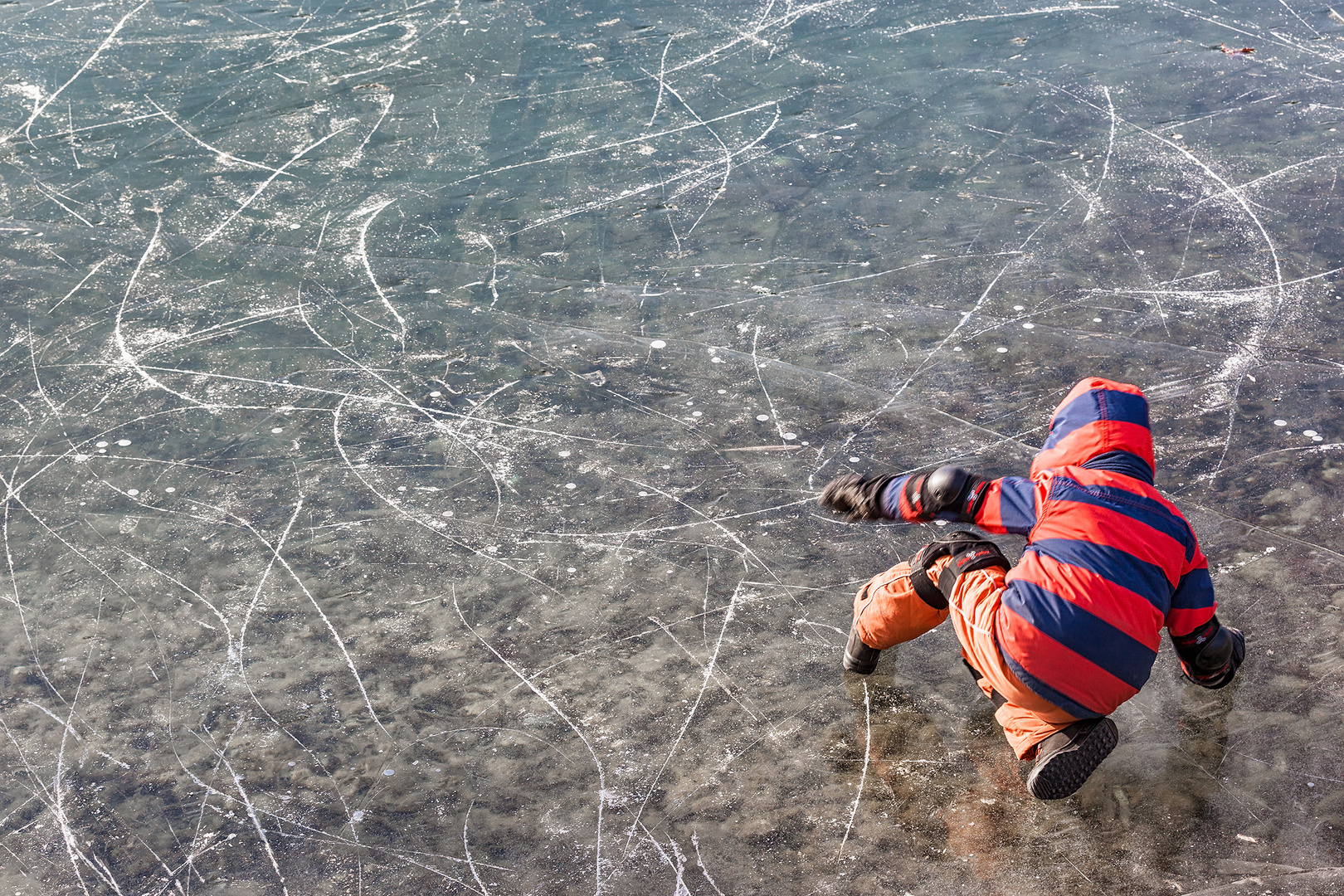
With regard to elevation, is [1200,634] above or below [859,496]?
below

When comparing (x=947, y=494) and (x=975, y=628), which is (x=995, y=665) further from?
(x=947, y=494)

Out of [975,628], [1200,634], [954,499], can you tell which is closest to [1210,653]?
[1200,634]

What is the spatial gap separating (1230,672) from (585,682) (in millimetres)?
1719

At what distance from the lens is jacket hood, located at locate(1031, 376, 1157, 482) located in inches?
92.5

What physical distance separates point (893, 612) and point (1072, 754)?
1.78 feet

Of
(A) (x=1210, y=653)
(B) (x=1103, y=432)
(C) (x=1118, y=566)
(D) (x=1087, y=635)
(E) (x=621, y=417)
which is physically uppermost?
(B) (x=1103, y=432)

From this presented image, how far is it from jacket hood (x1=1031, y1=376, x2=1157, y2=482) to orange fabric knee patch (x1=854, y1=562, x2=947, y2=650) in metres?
0.43

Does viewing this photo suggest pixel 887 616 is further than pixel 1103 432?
Yes

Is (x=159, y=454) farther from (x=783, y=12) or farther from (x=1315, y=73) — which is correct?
(x=1315, y=73)

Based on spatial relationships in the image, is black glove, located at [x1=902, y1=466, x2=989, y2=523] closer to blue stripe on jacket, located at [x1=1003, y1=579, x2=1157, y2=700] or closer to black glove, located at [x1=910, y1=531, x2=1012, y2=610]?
black glove, located at [x1=910, y1=531, x2=1012, y2=610]

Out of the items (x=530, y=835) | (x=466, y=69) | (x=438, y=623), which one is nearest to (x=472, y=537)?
(x=438, y=623)

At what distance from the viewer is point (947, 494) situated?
8.02ft

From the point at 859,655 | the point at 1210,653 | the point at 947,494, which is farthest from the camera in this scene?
the point at 859,655

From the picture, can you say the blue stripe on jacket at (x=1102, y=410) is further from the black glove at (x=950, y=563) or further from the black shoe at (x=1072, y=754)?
the black shoe at (x=1072, y=754)
